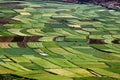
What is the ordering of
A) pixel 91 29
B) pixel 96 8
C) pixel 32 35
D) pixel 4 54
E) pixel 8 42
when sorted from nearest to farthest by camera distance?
pixel 4 54 → pixel 8 42 → pixel 32 35 → pixel 91 29 → pixel 96 8

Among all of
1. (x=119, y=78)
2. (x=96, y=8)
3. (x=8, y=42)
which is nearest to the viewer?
(x=119, y=78)

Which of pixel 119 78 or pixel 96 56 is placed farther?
pixel 96 56

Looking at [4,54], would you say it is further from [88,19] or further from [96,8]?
[96,8]

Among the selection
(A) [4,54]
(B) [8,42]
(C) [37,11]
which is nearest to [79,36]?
(B) [8,42]

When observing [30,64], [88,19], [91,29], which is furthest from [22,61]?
[88,19]

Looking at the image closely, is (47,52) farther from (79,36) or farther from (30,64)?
(79,36)

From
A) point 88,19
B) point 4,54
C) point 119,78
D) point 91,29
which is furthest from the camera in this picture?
point 88,19
